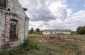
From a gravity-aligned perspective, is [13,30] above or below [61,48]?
above

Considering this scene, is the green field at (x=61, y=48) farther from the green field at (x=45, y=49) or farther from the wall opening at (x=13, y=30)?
the wall opening at (x=13, y=30)

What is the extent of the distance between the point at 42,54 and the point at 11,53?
2417mm

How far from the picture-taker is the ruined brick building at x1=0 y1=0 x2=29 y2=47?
1076 cm

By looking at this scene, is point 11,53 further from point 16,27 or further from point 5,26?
point 16,27

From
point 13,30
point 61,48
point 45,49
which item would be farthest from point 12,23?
point 61,48

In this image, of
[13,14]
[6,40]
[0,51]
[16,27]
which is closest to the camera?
[0,51]

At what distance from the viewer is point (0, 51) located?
10.3 meters

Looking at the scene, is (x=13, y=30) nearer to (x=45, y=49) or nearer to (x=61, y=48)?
(x=45, y=49)

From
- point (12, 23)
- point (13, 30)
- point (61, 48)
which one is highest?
point (12, 23)

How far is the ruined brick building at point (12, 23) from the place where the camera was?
35.3 ft

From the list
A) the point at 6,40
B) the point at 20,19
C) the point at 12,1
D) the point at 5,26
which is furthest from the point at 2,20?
the point at 20,19

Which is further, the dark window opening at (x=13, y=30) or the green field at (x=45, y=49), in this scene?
the dark window opening at (x=13, y=30)

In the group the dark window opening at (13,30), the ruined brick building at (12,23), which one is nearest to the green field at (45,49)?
the ruined brick building at (12,23)

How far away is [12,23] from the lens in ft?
40.5
